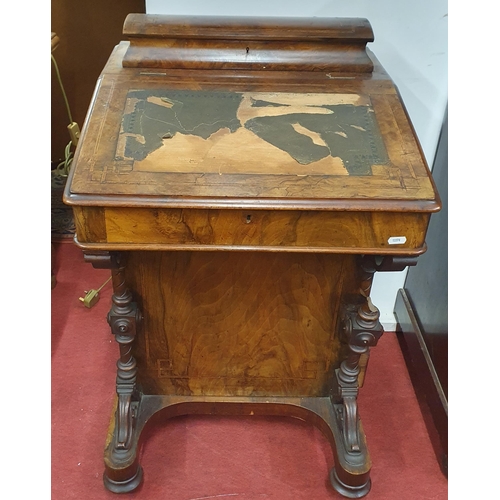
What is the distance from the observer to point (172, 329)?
1.80 metres

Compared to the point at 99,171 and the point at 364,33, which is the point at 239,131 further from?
the point at 364,33

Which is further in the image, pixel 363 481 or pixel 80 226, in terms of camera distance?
pixel 363 481

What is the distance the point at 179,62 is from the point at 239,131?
365mm

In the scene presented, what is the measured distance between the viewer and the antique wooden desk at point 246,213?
1207mm

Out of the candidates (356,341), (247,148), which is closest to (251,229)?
(247,148)

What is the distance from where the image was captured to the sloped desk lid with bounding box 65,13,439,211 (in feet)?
3.90

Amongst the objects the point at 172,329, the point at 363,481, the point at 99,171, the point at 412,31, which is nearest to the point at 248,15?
the point at 412,31

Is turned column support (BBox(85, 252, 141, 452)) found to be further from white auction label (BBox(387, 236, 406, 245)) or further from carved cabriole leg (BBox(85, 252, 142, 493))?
white auction label (BBox(387, 236, 406, 245))

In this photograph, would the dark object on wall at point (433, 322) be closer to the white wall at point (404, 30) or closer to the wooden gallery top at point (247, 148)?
the white wall at point (404, 30)

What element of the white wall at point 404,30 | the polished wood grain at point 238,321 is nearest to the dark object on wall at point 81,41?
the white wall at point 404,30

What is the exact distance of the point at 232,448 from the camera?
192 cm

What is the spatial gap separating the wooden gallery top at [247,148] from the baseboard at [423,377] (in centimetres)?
94

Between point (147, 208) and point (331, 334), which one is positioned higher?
point (147, 208)

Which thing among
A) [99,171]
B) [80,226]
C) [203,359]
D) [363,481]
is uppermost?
[99,171]
